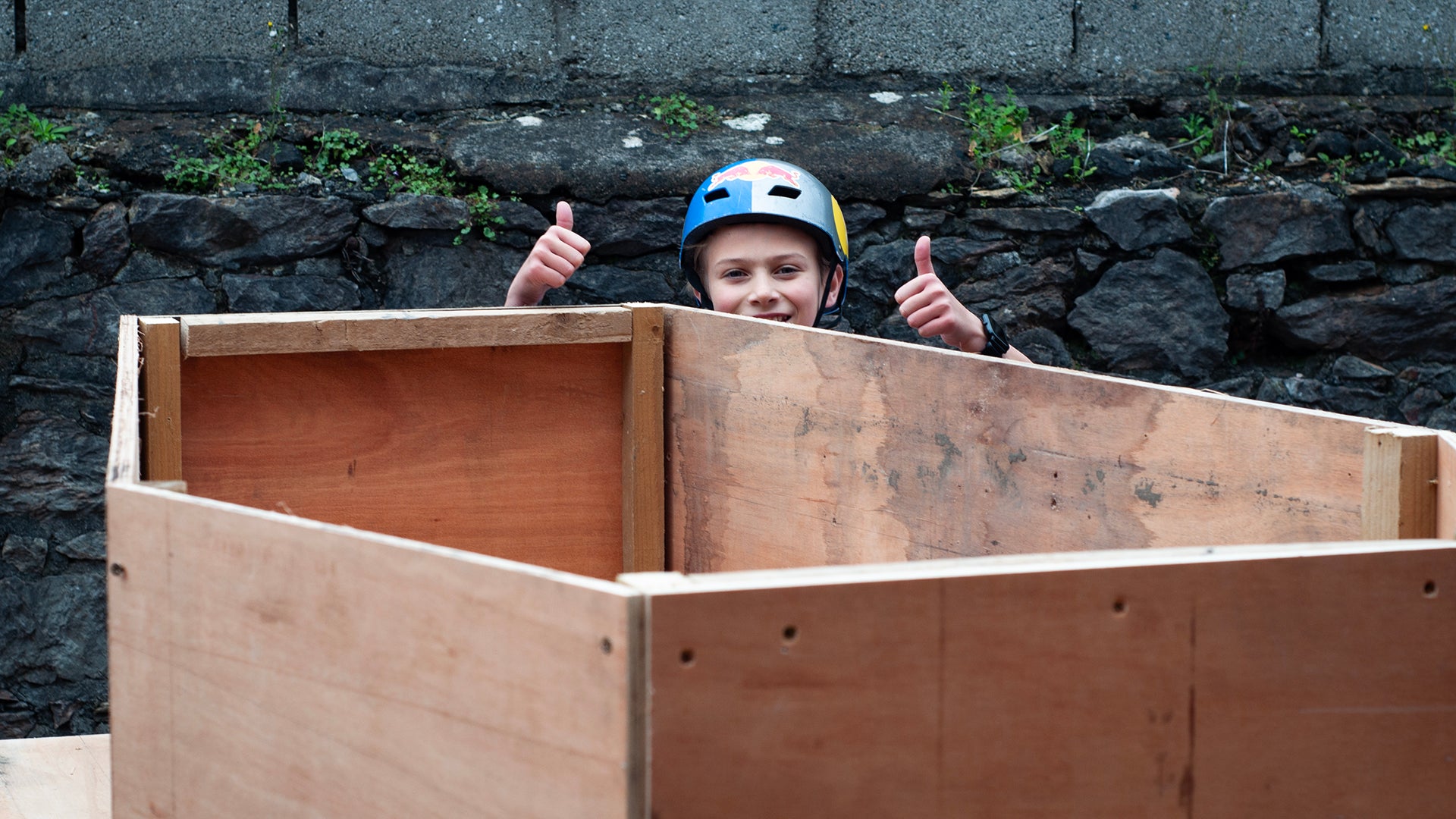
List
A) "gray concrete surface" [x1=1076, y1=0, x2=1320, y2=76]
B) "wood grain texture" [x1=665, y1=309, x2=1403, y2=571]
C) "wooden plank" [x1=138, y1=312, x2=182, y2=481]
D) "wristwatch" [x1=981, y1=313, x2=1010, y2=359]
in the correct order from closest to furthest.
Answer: "wood grain texture" [x1=665, y1=309, x2=1403, y2=571], "wooden plank" [x1=138, y1=312, x2=182, y2=481], "wristwatch" [x1=981, y1=313, x2=1010, y2=359], "gray concrete surface" [x1=1076, y1=0, x2=1320, y2=76]

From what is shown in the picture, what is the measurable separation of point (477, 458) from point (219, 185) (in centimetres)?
161

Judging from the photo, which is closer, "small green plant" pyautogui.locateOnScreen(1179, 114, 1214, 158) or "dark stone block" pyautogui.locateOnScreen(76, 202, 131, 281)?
"dark stone block" pyautogui.locateOnScreen(76, 202, 131, 281)

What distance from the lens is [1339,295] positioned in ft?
11.7

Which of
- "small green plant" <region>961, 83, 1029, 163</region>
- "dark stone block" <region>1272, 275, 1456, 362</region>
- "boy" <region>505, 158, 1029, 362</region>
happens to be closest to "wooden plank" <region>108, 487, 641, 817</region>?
"boy" <region>505, 158, 1029, 362</region>

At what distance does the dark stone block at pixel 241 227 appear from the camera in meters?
3.06

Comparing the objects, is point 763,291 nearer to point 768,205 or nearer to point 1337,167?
point 768,205

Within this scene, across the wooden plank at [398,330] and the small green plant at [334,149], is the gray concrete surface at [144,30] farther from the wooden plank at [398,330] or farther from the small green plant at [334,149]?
the wooden plank at [398,330]

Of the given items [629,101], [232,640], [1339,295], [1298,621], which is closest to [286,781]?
[232,640]

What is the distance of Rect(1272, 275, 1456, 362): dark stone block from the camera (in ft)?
11.7

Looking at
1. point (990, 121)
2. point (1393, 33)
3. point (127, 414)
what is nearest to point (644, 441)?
point (127, 414)

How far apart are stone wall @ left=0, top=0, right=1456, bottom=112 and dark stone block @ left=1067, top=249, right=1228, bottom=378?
599 mm

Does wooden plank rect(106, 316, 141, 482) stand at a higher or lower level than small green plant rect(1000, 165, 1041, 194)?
lower

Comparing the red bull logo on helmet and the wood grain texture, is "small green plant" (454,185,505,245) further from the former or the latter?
the wood grain texture

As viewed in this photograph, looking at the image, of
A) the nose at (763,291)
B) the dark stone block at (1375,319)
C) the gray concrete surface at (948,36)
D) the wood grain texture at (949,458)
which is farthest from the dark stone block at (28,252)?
the dark stone block at (1375,319)
